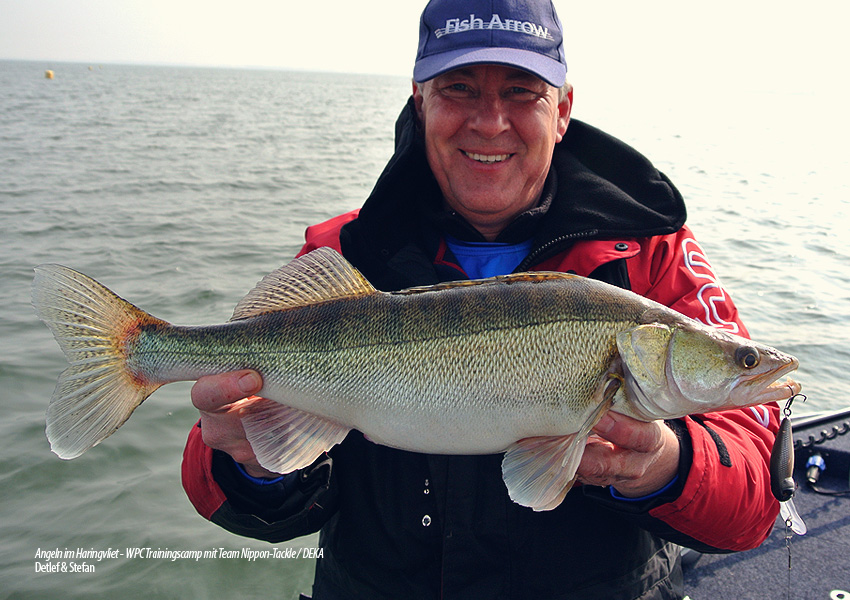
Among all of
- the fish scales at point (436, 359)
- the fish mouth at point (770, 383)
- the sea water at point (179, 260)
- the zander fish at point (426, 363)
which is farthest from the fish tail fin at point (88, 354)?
the sea water at point (179, 260)

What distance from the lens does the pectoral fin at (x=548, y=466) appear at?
1.95 m

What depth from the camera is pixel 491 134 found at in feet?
8.71

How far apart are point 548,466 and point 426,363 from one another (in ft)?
1.75

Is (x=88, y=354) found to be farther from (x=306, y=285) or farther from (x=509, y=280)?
(x=509, y=280)

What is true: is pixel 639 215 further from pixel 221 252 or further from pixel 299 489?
pixel 221 252

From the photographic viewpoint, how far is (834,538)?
3.44m

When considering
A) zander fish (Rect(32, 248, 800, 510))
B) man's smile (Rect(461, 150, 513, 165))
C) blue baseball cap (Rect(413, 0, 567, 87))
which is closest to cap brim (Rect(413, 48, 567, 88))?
blue baseball cap (Rect(413, 0, 567, 87))

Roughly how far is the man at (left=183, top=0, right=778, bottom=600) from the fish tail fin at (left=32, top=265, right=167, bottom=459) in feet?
1.09

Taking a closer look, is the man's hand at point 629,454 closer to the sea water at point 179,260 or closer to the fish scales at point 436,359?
the fish scales at point 436,359

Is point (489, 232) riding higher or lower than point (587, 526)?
higher

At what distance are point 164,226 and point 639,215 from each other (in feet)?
33.6

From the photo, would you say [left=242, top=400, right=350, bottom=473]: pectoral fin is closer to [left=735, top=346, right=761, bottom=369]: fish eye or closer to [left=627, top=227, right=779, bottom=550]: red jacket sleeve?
[left=627, top=227, right=779, bottom=550]: red jacket sleeve

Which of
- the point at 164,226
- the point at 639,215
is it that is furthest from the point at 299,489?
the point at 164,226

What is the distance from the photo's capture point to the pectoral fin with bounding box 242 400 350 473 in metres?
2.17
